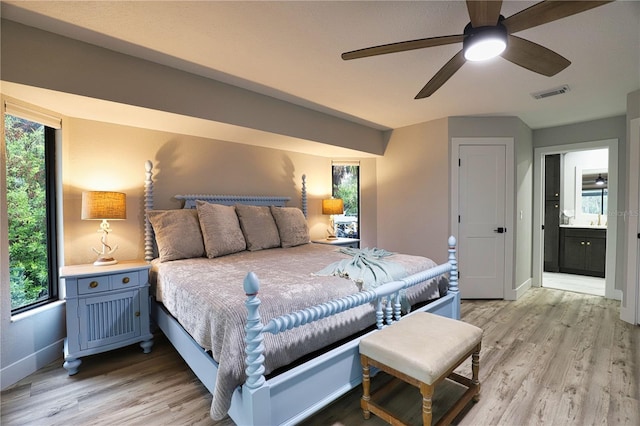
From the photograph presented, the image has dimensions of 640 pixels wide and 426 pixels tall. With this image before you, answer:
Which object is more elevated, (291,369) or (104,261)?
(104,261)

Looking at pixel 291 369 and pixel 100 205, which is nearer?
pixel 291 369

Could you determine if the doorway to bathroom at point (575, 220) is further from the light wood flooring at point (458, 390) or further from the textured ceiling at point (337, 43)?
the light wood flooring at point (458, 390)

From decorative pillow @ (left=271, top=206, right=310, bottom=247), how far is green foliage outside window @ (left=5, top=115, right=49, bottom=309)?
2142mm

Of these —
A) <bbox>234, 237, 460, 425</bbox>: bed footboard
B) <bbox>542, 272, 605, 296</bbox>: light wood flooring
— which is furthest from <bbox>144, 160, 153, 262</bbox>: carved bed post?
<bbox>542, 272, 605, 296</bbox>: light wood flooring

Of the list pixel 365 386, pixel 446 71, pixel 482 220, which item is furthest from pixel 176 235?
pixel 482 220

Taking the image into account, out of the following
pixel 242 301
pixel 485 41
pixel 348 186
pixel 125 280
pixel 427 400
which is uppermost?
pixel 485 41

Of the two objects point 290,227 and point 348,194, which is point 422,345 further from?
point 348,194

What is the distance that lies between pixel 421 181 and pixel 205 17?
11.0ft

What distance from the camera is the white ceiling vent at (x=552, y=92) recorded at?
3006 mm

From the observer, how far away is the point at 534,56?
1.70 meters

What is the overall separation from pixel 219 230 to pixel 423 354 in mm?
2144

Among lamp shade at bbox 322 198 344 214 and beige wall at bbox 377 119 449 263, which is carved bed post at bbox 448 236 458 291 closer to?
beige wall at bbox 377 119 449 263

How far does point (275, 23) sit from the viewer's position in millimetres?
1917

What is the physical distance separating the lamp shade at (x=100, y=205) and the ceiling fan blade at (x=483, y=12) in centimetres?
287
